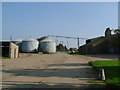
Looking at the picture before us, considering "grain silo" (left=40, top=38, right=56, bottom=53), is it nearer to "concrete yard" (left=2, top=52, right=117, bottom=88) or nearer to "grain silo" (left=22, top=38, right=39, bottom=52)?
"grain silo" (left=22, top=38, right=39, bottom=52)

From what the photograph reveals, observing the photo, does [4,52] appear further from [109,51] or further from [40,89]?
[40,89]

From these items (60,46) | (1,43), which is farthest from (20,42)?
(60,46)

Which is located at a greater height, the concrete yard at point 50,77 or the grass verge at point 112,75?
the grass verge at point 112,75

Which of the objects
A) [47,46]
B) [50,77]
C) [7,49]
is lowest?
[50,77]

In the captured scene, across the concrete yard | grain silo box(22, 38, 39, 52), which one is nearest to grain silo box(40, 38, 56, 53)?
grain silo box(22, 38, 39, 52)

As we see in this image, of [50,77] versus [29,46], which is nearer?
[50,77]

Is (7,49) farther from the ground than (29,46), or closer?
closer

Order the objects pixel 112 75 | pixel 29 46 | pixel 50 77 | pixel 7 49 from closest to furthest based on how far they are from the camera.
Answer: pixel 112 75 < pixel 50 77 < pixel 7 49 < pixel 29 46

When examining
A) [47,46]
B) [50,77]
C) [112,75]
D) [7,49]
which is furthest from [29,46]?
[112,75]

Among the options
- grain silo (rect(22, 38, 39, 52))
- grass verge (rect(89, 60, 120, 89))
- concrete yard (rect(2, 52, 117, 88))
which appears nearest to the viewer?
grass verge (rect(89, 60, 120, 89))

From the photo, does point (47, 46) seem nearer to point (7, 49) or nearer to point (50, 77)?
point (7, 49)

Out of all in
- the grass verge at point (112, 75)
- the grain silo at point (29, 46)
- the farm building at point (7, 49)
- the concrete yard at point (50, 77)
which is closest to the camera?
the grass verge at point (112, 75)

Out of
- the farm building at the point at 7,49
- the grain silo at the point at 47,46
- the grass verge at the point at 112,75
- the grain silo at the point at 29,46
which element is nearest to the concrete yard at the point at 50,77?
the grass verge at the point at 112,75

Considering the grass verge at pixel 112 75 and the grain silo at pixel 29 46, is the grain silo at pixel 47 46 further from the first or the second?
the grass verge at pixel 112 75
